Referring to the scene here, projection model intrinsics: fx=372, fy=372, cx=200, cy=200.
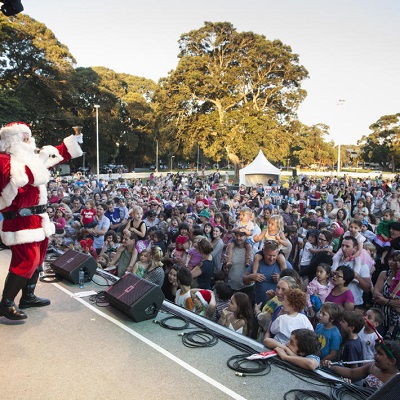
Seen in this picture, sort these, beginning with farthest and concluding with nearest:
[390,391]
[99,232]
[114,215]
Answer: [114,215] < [99,232] < [390,391]

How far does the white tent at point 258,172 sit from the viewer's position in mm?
22016

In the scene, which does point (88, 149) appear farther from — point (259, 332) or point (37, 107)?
point (259, 332)

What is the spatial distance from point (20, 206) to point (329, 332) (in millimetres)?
3084

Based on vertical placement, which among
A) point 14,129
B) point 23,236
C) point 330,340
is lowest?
point 330,340

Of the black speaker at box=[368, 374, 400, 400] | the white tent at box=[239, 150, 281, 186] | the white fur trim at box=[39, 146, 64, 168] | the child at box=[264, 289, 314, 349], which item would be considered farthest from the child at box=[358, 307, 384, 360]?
the white tent at box=[239, 150, 281, 186]

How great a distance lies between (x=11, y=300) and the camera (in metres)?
3.39

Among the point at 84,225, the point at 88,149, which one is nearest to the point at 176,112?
the point at 88,149

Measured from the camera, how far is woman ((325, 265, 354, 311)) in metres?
4.07

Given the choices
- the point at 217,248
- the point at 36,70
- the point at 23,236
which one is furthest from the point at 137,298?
the point at 36,70

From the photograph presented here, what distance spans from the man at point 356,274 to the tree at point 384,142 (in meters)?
56.3

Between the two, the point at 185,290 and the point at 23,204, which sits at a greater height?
the point at 23,204

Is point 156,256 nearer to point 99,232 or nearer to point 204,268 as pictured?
point 204,268

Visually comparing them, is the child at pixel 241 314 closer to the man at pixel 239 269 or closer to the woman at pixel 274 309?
the woman at pixel 274 309

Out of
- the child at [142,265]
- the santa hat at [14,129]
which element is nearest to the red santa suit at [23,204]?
the santa hat at [14,129]
